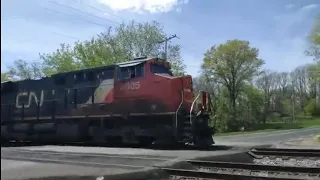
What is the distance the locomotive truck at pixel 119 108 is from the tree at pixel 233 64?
173 ft

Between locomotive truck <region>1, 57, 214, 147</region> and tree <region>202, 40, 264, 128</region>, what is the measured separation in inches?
2076

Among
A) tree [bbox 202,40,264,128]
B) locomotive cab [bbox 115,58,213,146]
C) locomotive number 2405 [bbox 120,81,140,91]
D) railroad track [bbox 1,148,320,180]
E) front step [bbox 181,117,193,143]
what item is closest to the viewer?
railroad track [bbox 1,148,320,180]

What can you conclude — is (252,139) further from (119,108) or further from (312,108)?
(312,108)

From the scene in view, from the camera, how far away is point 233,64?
228 feet

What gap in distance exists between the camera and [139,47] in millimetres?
45281

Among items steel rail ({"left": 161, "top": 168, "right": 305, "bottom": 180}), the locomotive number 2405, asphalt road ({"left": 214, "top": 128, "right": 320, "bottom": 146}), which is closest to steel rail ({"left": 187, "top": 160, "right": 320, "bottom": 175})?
steel rail ({"left": 161, "top": 168, "right": 305, "bottom": 180})

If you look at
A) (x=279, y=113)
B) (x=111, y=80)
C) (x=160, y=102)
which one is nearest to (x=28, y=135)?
(x=111, y=80)

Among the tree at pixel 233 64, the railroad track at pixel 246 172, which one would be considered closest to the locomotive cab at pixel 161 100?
the railroad track at pixel 246 172

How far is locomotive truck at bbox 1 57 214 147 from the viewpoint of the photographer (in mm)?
15203

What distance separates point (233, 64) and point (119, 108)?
55.7m

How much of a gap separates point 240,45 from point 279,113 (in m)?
38.4

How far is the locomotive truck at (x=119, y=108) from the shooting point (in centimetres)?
1520

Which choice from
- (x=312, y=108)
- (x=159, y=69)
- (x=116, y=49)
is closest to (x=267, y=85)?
(x=312, y=108)

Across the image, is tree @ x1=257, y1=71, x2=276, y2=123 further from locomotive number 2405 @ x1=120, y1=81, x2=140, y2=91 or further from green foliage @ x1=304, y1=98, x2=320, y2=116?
locomotive number 2405 @ x1=120, y1=81, x2=140, y2=91
